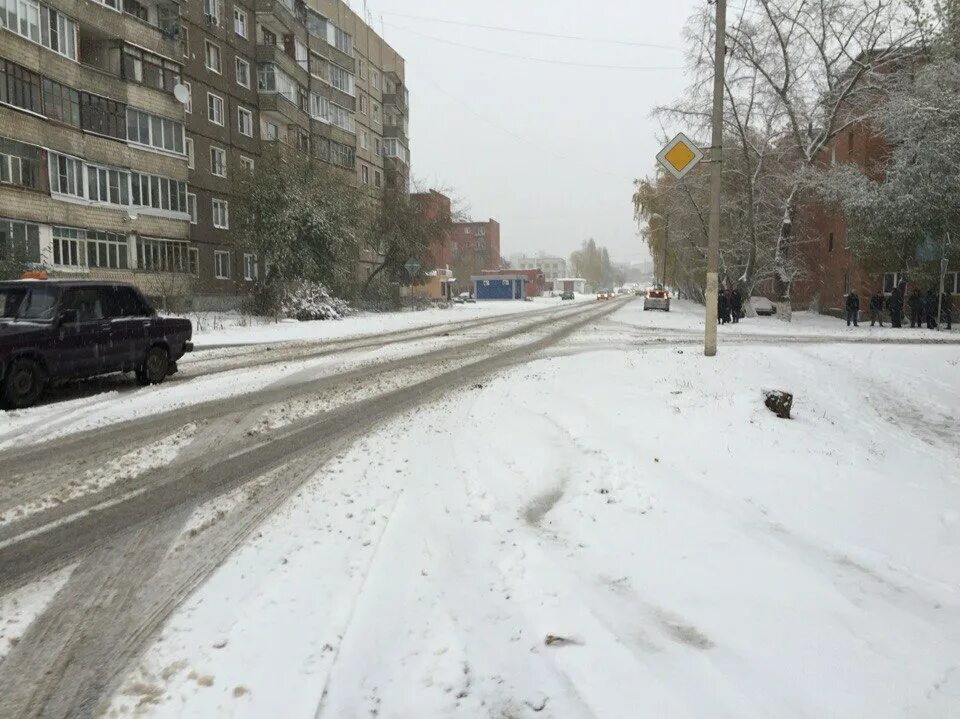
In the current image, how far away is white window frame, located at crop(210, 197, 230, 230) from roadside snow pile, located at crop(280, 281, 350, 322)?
8.06 metres

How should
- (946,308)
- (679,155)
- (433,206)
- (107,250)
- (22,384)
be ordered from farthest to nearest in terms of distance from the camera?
(433,206) → (107,250) → (946,308) → (679,155) → (22,384)

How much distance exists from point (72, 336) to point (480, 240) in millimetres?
117658

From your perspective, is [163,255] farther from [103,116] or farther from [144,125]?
[103,116]

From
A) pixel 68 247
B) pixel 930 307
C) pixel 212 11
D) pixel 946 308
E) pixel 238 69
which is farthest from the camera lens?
pixel 238 69

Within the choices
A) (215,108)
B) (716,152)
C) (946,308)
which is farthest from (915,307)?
(215,108)

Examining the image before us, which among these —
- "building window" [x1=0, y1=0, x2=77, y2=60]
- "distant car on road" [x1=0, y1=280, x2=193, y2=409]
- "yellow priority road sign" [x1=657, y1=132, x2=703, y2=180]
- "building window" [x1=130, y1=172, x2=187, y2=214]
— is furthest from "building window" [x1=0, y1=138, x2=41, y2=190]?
"yellow priority road sign" [x1=657, y1=132, x2=703, y2=180]

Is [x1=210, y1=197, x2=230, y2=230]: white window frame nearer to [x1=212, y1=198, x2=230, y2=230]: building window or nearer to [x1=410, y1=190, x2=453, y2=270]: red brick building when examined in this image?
[x1=212, y1=198, x2=230, y2=230]: building window

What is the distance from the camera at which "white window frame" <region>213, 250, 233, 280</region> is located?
3529 cm

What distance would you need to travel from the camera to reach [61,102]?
82.2 ft

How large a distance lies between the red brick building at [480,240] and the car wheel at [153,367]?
102518 mm

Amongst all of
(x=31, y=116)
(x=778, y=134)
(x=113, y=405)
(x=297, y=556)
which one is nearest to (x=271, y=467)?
(x=297, y=556)

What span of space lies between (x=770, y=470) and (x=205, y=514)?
4.86 meters

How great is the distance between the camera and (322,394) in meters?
10.1

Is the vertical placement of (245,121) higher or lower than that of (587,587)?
higher
